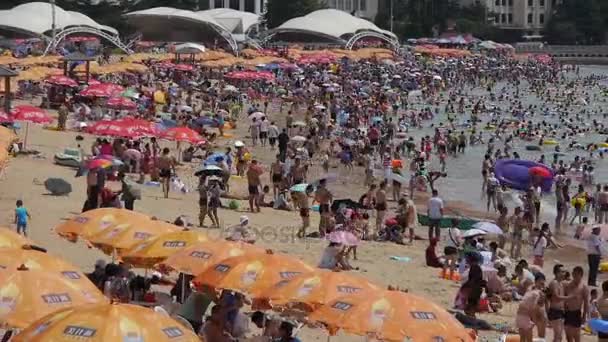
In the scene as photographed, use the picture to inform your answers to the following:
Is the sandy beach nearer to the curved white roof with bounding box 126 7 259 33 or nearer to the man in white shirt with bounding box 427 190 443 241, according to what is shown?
the man in white shirt with bounding box 427 190 443 241

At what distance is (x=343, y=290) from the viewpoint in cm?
999

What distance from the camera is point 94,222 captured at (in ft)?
40.7

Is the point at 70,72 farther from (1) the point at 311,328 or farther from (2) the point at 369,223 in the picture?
(1) the point at 311,328

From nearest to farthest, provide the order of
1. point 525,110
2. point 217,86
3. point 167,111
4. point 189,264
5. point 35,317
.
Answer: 1. point 35,317
2. point 189,264
3. point 167,111
4. point 217,86
5. point 525,110

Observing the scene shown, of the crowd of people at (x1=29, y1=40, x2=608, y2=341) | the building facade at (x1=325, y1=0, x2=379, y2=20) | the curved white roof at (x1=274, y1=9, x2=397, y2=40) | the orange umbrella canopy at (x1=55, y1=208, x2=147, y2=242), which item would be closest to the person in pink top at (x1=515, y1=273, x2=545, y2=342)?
the crowd of people at (x1=29, y1=40, x2=608, y2=341)

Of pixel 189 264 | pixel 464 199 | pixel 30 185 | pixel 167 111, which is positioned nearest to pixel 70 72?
pixel 167 111

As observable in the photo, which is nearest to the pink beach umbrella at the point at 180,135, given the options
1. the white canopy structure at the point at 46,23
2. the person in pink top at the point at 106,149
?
the person in pink top at the point at 106,149

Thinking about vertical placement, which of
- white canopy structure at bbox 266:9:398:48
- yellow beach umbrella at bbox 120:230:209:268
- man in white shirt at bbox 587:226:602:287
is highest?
white canopy structure at bbox 266:9:398:48

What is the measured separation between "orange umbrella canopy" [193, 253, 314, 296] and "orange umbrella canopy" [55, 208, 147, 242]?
206 centimetres

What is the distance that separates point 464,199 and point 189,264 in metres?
17.6

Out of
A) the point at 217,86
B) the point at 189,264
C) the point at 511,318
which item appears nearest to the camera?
the point at 189,264

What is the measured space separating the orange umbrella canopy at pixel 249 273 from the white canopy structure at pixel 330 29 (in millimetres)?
70274

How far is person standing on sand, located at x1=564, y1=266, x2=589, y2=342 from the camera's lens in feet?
38.2

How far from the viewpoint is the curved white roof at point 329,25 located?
268 feet
